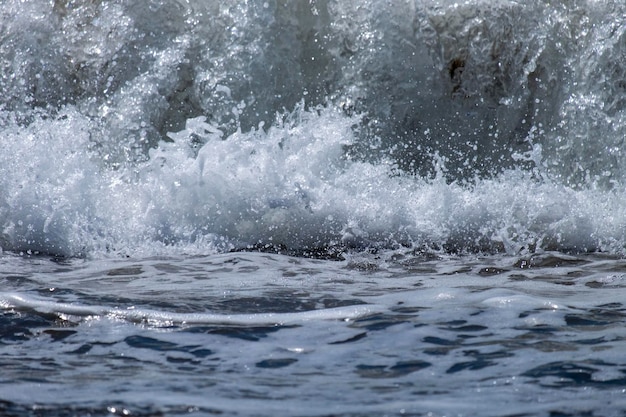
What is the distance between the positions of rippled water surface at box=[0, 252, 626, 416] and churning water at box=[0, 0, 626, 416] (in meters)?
0.01

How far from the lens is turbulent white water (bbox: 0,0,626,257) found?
4609 millimetres

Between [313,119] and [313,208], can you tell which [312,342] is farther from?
[313,119]

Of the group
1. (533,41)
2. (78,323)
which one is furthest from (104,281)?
(533,41)

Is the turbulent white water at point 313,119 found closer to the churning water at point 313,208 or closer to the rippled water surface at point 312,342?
the churning water at point 313,208

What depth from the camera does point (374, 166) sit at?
4.97 meters

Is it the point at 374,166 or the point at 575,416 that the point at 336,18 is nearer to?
the point at 374,166

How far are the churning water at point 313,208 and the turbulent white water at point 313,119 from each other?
1cm

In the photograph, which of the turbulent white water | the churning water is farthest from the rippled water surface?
the turbulent white water

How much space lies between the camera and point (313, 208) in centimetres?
463

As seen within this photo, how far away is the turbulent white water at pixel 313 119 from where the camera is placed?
461 centimetres

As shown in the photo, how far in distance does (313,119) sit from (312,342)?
2699 mm

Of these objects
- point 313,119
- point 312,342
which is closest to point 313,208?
point 313,119

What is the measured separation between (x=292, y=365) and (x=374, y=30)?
136 inches

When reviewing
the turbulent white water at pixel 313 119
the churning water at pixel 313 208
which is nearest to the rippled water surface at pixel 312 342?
the churning water at pixel 313 208
